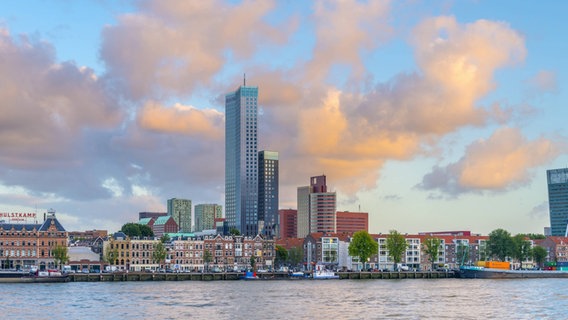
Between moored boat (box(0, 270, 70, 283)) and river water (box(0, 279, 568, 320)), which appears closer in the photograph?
river water (box(0, 279, 568, 320))

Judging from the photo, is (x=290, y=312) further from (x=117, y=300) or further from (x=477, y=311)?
(x=117, y=300)

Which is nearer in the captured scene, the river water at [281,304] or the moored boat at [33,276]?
the river water at [281,304]

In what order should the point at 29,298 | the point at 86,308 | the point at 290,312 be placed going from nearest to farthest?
the point at 290,312 → the point at 86,308 → the point at 29,298

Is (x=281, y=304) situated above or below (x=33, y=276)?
below

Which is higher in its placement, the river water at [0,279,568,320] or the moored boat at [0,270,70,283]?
the moored boat at [0,270,70,283]

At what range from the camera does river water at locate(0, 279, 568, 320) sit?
95.2m

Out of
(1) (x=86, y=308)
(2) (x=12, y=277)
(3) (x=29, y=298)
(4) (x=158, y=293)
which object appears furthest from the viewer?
(2) (x=12, y=277)

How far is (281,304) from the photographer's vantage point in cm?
11056

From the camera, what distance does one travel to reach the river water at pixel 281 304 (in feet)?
313

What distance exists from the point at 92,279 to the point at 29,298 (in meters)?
68.3

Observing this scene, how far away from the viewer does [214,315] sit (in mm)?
94938

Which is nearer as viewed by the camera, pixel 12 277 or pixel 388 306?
pixel 388 306

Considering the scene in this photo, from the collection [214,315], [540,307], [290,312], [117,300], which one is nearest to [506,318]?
[540,307]

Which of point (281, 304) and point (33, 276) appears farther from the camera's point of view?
point (33, 276)
